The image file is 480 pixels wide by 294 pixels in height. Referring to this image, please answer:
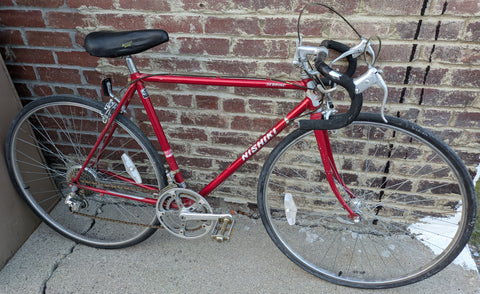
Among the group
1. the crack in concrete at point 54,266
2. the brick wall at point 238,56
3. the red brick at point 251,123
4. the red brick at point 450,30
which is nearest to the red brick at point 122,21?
the brick wall at point 238,56

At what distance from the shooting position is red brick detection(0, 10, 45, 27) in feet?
5.99

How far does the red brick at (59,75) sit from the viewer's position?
1.99 m

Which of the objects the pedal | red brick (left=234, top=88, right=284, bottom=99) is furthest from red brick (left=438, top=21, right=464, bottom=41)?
the pedal

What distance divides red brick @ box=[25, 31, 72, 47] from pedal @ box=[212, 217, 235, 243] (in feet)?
4.27

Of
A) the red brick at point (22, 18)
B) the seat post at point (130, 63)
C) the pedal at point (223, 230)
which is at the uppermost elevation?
the red brick at point (22, 18)

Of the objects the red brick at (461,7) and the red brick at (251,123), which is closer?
the red brick at (461,7)

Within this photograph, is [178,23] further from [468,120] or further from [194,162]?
[468,120]

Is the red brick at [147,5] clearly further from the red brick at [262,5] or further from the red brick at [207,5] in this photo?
the red brick at [262,5]

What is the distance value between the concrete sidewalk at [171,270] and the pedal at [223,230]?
0.27 meters

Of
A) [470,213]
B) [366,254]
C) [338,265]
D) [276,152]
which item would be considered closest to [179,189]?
[276,152]

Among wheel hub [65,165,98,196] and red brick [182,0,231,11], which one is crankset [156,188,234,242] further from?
red brick [182,0,231,11]

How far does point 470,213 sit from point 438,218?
59cm

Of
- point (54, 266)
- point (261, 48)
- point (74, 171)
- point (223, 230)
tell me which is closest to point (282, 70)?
point (261, 48)

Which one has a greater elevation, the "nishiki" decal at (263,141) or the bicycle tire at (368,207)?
the "nishiki" decal at (263,141)
